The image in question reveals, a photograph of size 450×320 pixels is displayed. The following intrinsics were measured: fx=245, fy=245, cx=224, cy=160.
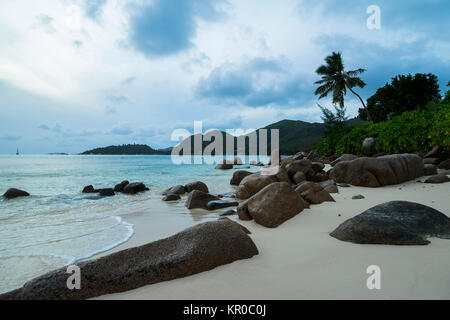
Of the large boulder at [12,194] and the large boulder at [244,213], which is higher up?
the large boulder at [244,213]

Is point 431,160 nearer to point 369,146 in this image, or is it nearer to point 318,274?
point 369,146

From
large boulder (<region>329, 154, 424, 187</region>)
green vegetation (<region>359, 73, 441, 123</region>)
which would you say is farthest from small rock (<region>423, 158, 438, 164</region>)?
green vegetation (<region>359, 73, 441, 123</region>)

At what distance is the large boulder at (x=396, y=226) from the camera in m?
3.04

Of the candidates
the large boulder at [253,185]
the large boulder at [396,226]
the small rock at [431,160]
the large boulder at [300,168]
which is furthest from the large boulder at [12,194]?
the small rock at [431,160]

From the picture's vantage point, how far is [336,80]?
31.1 meters

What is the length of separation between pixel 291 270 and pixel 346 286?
0.55 meters

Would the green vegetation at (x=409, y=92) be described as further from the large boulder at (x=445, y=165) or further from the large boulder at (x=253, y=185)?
the large boulder at (x=253, y=185)

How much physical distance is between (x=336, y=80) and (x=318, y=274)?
3353 centimetres

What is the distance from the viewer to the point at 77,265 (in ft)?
8.05

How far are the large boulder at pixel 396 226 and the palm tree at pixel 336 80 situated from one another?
30692 millimetres

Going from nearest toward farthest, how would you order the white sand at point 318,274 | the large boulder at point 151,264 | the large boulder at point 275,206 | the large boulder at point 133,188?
the white sand at point 318,274 → the large boulder at point 151,264 → the large boulder at point 275,206 → the large boulder at point 133,188

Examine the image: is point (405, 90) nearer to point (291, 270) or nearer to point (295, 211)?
point (295, 211)

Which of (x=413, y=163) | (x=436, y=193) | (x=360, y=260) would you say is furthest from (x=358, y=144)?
(x=360, y=260)

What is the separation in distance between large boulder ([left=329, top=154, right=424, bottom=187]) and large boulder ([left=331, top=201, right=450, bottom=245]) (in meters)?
4.95
